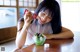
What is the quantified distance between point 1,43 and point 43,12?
3.80 meters

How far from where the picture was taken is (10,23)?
558 centimetres

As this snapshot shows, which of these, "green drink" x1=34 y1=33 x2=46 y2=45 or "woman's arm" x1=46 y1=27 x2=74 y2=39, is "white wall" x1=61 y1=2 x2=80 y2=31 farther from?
"green drink" x1=34 y1=33 x2=46 y2=45

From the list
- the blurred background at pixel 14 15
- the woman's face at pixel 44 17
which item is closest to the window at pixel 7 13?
the blurred background at pixel 14 15

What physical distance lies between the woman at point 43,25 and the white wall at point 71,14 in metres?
5.14

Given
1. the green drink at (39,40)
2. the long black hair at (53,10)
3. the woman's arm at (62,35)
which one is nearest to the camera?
the green drink at (39,40)

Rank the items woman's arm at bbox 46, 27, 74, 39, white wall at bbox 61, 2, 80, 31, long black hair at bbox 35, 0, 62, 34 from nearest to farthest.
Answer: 1. long black hair at bbox 35, 0, 62, 34
2. woman's arm at bbox 46, 27, 74, 39
3. white wall at bbox 61, 2, 80, 31

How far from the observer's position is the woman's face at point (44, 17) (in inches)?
51.9

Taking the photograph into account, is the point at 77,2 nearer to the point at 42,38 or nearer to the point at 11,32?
the point at 11,32

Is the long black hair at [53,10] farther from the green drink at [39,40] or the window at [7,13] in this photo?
the window at [7,13]

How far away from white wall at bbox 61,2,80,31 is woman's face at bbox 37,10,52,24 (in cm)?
534

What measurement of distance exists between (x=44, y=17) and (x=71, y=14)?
5502 mm

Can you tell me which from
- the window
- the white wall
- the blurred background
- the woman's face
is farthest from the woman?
the white wall

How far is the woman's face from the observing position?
1319mm

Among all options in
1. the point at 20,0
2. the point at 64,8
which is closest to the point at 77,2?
the point at 64,8
